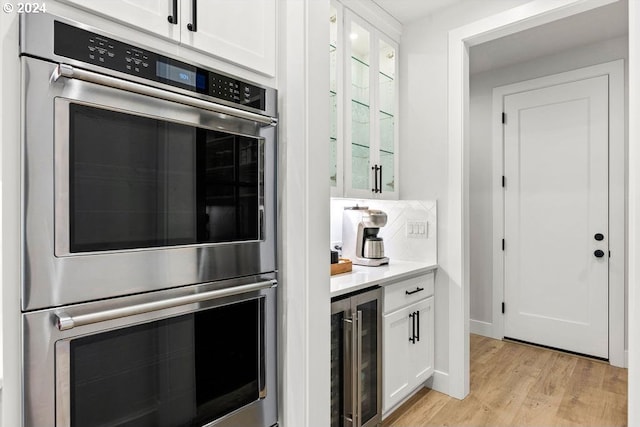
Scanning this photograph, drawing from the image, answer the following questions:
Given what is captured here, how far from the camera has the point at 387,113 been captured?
2646 mm

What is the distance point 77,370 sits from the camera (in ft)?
2.80

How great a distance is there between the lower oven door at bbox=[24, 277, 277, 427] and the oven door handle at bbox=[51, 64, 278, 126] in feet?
1.67

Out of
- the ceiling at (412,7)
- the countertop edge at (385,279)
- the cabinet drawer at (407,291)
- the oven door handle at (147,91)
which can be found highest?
the ceiling at (412,7)

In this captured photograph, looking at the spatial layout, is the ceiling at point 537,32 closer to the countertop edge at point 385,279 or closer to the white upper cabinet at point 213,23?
the white upper cabinet at point 213,23

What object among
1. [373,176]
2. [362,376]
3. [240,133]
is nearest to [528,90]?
[373,176]

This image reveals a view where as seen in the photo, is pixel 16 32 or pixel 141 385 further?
pixel 141 385

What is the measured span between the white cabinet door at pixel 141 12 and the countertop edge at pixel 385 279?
3.96 ft

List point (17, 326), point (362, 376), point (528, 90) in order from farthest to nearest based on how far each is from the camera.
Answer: point (528, 90) → point (362, 376) → point (17, 326)

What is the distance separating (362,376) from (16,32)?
1.86 meters

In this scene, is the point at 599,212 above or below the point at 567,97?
below

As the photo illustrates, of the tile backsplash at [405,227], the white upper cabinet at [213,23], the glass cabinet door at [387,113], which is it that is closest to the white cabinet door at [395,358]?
the tile backsplash at [405,227]

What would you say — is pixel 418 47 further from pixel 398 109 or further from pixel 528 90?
pixel 528 90

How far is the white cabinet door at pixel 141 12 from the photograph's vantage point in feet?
2.91

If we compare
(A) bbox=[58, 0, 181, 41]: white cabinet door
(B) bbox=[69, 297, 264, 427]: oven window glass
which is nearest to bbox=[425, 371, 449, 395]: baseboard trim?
(B) bbox=[69, 297, 264, 427]: oven window glass
